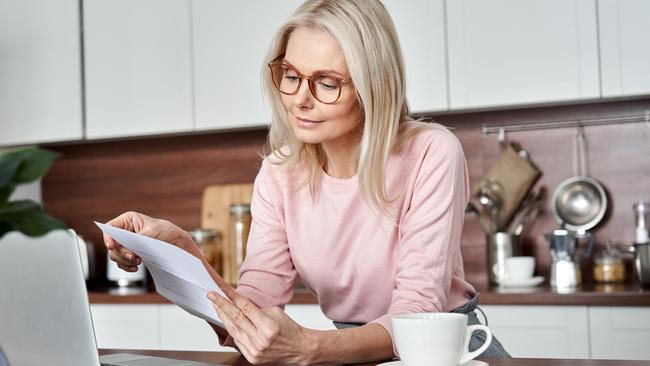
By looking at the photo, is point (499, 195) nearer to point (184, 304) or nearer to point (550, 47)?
point (550, 47)

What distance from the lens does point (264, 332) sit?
1.21 m

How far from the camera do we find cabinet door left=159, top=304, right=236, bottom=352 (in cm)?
297

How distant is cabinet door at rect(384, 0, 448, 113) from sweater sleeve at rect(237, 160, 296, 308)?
48.0 inches

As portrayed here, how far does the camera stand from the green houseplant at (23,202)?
26.3 inches

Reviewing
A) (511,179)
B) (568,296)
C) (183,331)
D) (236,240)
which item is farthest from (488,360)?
(236,240)

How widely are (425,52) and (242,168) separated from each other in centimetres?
92

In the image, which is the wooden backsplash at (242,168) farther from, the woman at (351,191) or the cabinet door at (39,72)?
the woman at (351,191)

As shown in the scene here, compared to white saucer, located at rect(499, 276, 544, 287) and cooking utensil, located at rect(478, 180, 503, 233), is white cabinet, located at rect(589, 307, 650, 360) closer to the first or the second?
white saucer, located at rect(499, 276, 544, 287)

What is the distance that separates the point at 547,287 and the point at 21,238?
2.00m

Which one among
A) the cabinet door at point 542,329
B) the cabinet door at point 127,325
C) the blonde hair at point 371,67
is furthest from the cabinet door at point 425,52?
the blonde hair at point 371,67

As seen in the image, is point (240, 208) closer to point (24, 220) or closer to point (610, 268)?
point (610, 268)

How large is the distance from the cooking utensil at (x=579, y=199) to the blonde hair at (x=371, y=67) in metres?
1.45

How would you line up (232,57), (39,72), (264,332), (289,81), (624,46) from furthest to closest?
(39,72)
(232,57)
(624,46)
(289,81)
(264,332)

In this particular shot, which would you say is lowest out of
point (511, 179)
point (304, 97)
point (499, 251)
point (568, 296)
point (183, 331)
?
point (183, 331)
